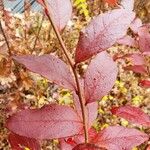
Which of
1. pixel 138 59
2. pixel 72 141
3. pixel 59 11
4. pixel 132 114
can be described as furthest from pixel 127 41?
pixel 59 11

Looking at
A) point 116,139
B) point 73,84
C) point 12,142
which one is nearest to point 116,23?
point 73,84

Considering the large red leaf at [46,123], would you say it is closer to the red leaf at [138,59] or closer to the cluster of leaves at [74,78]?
the cluster of leaves at [74,78]

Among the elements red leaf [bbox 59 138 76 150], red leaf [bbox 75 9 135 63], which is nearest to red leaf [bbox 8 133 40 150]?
red leaf [bbox 59 138 76 150]

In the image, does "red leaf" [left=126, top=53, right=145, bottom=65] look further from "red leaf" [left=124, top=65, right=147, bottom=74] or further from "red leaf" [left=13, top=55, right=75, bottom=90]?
"red leaf" [left=13, top=55, right=75, bottom=90]

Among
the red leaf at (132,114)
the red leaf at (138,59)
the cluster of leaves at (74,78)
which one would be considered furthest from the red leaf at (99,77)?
the red leaf at (138,59)

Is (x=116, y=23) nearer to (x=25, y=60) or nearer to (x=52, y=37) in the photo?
(x=25, y=60)

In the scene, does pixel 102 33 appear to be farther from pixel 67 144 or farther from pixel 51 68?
pixel 67 144

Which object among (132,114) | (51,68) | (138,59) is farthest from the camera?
(138,59)
